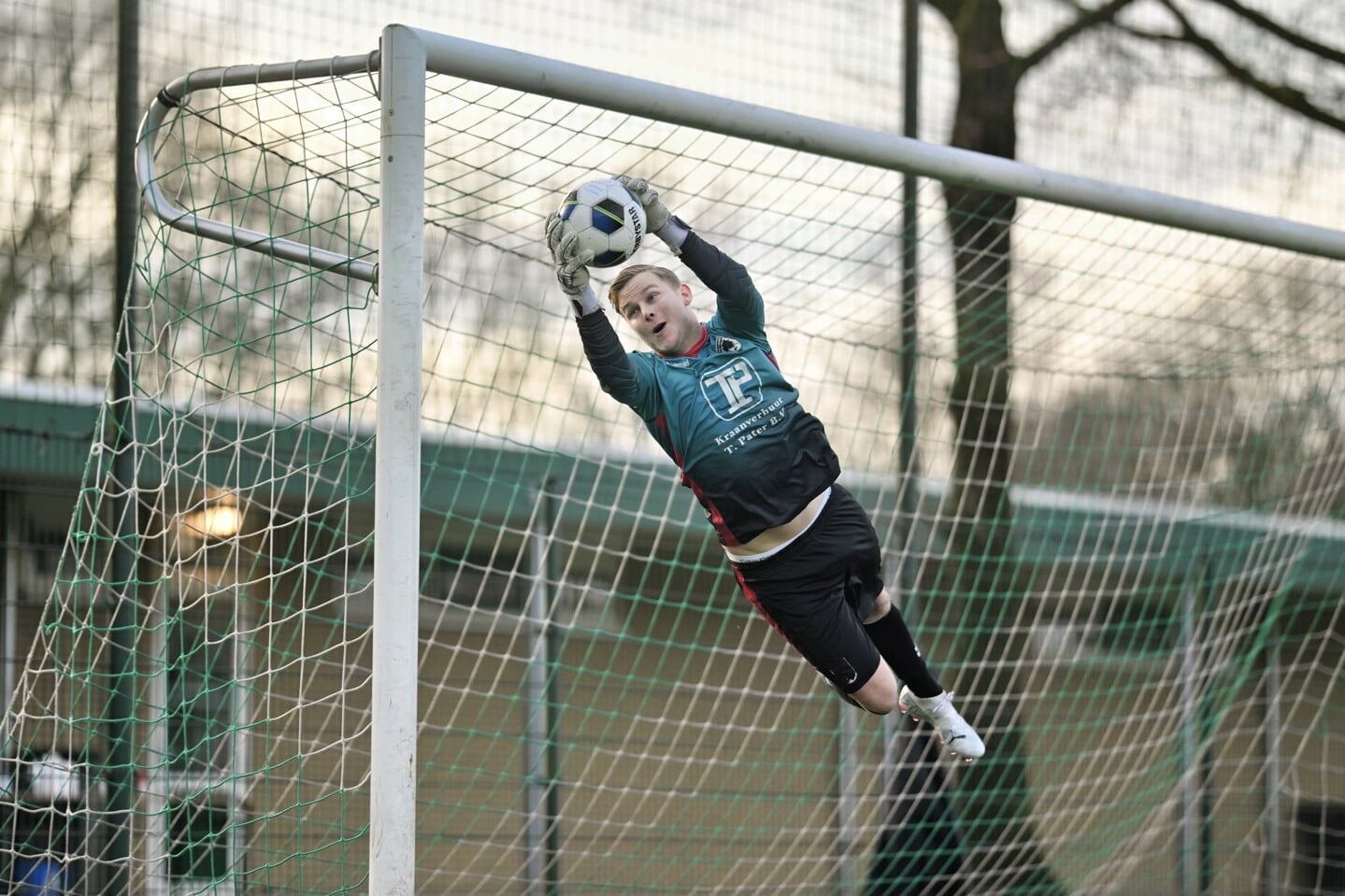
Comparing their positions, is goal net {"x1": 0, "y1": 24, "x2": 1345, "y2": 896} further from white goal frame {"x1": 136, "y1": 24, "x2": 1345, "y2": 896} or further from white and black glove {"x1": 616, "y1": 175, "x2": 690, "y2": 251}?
white and black glove {"x1": 616, "y1": 175, "x2": 690, "y2": 251}

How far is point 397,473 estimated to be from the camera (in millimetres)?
3473

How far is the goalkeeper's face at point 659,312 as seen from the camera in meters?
4.06

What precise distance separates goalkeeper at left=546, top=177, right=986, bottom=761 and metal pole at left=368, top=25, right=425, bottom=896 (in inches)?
23.5

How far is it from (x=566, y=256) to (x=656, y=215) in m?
0.36

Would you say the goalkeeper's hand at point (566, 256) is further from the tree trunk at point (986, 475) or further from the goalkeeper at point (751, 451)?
the tree trunk at point (986, 475)

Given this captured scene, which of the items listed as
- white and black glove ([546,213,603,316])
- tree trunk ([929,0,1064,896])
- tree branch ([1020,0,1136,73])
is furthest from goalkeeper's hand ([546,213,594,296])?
tree branch ([1020,0,1136,73])

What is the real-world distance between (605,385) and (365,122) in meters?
1.10

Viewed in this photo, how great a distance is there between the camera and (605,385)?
3.97m

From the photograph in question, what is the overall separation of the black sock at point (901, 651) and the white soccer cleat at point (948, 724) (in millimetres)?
25

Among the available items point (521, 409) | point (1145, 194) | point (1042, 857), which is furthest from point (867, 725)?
point (1145, 194)

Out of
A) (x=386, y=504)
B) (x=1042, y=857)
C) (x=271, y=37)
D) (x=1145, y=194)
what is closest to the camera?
(x=386, y=504)

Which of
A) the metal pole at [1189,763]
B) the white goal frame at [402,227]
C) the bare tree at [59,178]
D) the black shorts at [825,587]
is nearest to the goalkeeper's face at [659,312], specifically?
the white goal frame at [402,227]

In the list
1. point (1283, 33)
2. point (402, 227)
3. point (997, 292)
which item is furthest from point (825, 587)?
point (1283, 33)

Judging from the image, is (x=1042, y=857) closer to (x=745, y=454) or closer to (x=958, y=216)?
(x=958, y=216)
